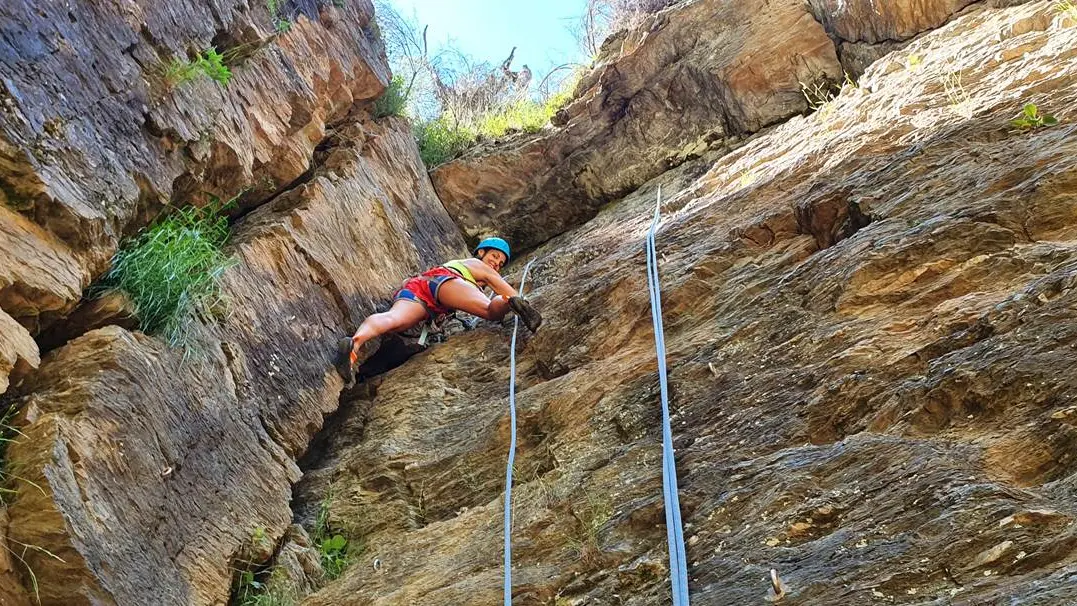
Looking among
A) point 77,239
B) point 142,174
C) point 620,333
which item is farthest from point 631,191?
point 77,239

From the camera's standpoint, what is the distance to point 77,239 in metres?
4.27

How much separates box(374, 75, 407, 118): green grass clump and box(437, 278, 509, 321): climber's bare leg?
291cm

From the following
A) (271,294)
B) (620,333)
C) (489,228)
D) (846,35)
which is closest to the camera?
(620,333)

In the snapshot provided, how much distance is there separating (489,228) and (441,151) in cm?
117

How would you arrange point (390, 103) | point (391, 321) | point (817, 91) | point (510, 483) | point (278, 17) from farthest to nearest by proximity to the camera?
point (390, 103)
point (817, 91)
point (278, 17)
point (391, 321)
point (510, 483)

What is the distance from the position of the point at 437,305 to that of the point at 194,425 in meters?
2.30

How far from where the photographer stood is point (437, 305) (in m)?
6.39

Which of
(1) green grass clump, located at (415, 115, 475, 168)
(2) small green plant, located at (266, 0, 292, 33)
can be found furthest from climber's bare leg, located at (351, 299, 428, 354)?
(1) green grass clump, located at (415, 115, 475, 168)

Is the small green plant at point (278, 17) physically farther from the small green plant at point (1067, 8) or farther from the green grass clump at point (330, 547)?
the small green plant at point (1067, 8)

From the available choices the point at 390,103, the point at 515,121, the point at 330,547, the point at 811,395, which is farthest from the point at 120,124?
the point at 515,121

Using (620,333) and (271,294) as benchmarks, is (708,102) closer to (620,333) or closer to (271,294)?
(620,333)

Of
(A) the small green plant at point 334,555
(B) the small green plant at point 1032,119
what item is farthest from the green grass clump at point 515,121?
(A) the small green plant at point 334,555

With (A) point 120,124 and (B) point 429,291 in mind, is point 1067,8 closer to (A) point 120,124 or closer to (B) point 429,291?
(B) point 429,291

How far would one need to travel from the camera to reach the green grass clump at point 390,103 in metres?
8.58
